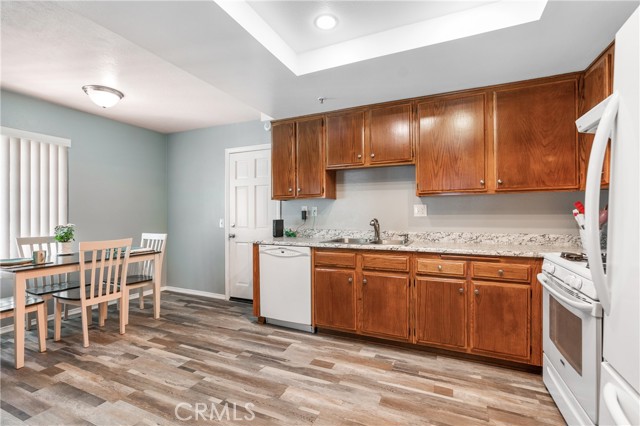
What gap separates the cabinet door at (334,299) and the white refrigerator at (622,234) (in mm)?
1960

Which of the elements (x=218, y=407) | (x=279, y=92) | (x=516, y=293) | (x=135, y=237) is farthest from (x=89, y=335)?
(x=516, y=293)

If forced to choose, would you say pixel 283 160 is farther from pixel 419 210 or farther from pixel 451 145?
pixel 451 145

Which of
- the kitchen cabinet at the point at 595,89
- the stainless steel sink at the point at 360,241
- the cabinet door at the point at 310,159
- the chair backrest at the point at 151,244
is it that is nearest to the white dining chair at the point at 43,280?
the chair backrest at the point at 151,244

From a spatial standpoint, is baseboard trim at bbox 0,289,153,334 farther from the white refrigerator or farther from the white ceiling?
the white refrigerator

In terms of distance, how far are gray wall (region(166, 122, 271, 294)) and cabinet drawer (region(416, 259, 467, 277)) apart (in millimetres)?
2772

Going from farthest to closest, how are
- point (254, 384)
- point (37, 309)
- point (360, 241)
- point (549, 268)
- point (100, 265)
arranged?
1. point (360, 241)
2. point (100, 265)
3. point (37, 309)
4. point (254, 384)
5. point (549, 268)

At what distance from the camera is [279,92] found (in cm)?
281

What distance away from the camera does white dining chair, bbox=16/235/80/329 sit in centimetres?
298

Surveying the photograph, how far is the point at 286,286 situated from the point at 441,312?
1.50m

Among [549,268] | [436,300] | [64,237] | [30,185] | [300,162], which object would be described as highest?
[300,162]

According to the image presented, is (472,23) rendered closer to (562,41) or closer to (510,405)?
(562,41)

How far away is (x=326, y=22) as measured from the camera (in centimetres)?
207

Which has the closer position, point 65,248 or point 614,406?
point 614,406

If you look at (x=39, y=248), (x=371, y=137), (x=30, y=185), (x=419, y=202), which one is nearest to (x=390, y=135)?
(x=371, y=137)
